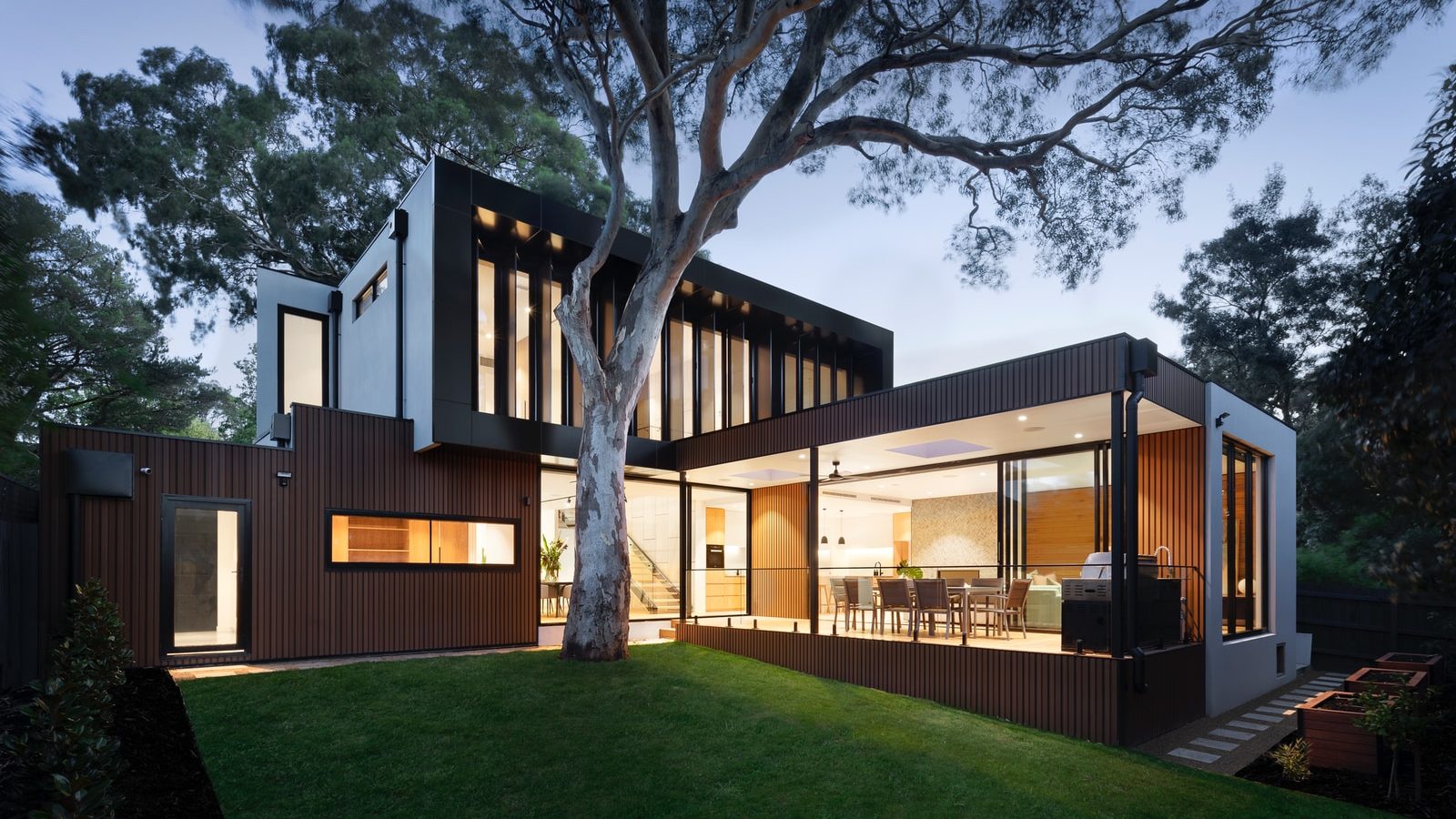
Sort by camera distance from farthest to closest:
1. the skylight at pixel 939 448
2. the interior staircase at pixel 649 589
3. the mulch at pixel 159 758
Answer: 1. the interior staircase at pixel 649 589
2. the skylight at pixel 939 448
3. the mulch at pixel 159 758

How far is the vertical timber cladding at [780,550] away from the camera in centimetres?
1544

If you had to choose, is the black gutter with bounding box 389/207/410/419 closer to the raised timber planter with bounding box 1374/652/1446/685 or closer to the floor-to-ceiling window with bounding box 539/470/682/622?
the floor-to-ceiling window with bounding box 539/470/682/622

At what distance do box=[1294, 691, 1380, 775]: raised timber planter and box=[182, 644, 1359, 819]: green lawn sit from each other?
1180mm

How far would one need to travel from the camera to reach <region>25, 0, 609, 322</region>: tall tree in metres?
16.9

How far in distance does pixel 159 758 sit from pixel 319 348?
10942 mm

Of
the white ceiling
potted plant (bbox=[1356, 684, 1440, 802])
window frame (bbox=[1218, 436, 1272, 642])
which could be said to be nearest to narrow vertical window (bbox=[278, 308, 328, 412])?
the white ceiling

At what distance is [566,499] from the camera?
54.1ft

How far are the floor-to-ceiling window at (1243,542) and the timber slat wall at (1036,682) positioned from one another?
2.37 m

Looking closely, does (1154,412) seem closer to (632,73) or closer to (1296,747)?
(1296,747)

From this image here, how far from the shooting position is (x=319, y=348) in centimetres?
1503

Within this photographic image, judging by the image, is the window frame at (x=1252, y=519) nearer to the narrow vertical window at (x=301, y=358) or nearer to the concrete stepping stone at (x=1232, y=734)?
the concrete stepping stone at (x=1232, y=734)

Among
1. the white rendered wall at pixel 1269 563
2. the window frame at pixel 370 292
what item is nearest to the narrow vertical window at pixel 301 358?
the window frame at pixel 370 292

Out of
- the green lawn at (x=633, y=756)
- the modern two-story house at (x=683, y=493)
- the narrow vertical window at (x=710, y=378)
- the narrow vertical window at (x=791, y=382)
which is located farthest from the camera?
the narrow vertical window at (x=791, y=382)

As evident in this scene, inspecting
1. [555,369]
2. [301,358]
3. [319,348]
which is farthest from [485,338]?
[301,358]
